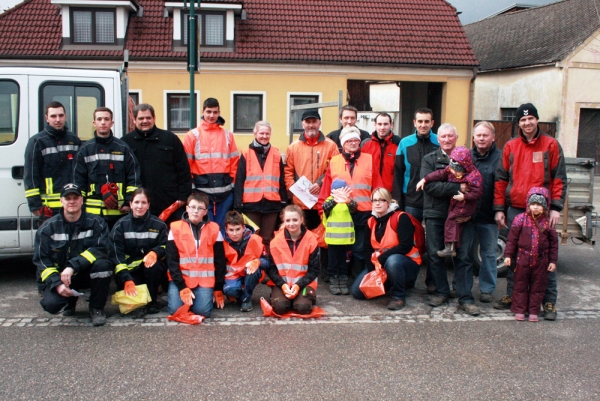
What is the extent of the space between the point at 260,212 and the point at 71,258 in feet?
6.93

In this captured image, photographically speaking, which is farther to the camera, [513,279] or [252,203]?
[252,203]

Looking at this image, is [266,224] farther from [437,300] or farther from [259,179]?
[437,300]

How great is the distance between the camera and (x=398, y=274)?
5.63 metres

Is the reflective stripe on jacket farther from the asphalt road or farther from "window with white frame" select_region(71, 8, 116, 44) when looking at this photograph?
"window with white frame" select_region(71, 8, 116, 44)

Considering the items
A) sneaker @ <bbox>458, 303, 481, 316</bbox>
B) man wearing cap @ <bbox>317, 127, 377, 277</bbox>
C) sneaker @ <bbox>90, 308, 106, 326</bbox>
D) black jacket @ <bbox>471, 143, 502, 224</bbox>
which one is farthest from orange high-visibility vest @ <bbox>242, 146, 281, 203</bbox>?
sneaker @ <bbox>458, 303, 481, 316</bbox>

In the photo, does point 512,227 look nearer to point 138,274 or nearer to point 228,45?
point 138,274

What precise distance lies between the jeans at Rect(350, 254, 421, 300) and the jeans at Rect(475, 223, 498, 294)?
709 mm

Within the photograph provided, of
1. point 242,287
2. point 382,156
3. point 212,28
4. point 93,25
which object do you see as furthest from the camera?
point 212,28

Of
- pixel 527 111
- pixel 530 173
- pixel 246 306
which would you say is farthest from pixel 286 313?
pixel 527 111

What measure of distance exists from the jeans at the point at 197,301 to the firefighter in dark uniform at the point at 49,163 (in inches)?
57.6

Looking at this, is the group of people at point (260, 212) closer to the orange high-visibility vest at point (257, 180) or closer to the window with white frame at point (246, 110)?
the orange high-visibility vest at point (257, 180)

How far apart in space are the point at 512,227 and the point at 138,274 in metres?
3.63

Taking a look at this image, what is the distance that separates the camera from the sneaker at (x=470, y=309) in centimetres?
539

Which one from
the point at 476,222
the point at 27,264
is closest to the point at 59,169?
the point at 27,264
